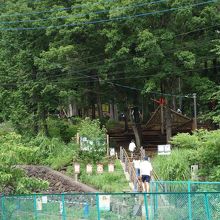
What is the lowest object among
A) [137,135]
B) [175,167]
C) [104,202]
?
[104,202]

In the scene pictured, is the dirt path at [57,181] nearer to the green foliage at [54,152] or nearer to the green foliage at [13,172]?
the green foliage at [54,152]

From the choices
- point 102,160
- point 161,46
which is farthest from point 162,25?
point 102,160

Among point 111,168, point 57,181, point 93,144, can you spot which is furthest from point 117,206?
point 57,181

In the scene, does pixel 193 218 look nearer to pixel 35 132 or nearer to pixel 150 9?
pixel 150 9

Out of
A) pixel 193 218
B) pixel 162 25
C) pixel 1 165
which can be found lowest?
pixel 193 218

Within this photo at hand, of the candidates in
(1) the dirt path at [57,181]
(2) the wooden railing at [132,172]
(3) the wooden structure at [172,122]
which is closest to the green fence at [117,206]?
(2) the wooden railing at [132,172]

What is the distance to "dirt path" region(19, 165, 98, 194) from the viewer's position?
1231 inches

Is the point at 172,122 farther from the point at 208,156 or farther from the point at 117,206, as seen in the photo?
the point at 117,206

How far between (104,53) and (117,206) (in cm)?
2599

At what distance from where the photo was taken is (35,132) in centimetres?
4491

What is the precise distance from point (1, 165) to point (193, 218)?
793 cm

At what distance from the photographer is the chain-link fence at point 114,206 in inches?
551

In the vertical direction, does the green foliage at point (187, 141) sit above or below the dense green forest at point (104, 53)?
below

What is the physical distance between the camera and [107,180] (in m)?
29.5
